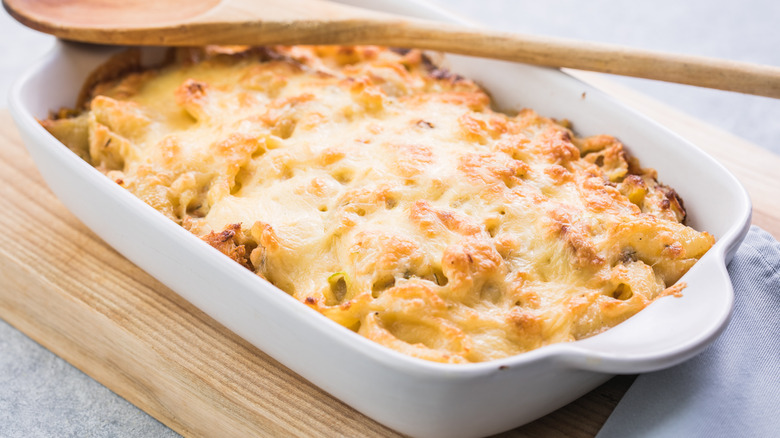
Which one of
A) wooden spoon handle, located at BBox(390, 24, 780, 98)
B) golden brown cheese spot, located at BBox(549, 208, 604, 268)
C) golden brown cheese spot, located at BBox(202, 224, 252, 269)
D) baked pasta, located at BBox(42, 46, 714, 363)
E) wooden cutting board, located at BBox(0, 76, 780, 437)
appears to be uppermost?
wooden spoon handle, located at BBox(390, 24, 780, 98)

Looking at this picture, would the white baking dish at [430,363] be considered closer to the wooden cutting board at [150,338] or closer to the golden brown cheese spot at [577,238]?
the wooden cutting board at [150,338]

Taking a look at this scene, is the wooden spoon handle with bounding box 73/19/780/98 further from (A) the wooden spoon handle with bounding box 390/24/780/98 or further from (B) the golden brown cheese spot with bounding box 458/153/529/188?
(B) the golden brown cheese spot with bounding box 458/153/529/188

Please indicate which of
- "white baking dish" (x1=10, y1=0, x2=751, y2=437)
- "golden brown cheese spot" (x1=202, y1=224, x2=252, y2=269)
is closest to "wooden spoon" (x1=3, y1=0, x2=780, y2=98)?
"white baking dish" (x1=10, y1=0, x2=751, y2=437)

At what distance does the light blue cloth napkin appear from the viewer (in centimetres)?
164

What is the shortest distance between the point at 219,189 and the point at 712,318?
1228 mm

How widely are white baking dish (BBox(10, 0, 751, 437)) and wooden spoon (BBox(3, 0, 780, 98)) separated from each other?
0.16 m

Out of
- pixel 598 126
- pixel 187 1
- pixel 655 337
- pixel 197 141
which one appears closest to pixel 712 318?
pixel 655 337

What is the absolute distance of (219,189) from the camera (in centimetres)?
199

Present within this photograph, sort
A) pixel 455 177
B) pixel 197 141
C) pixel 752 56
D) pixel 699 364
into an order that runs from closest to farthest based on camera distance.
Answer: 1. pixel 699 364
2. pixel 455 177
3. pixel 197 141
4. pixel 752 56

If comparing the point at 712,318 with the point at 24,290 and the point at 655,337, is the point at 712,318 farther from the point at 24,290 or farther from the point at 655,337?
the point at 24,290

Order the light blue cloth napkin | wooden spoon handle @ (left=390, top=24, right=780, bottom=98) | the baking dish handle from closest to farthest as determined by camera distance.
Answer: the baking dish handle → the light blue cloth napkin → wooden spoon handle @ (left=390, top=24, right=780, bottom=98)

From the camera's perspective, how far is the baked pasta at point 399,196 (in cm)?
167

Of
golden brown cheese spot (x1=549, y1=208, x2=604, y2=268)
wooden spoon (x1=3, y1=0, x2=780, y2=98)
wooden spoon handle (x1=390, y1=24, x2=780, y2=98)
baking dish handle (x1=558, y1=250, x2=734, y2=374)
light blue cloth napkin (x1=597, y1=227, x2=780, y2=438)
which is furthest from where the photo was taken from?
wooden spoon (x1=3, y1=0, x2=780, y2=98)

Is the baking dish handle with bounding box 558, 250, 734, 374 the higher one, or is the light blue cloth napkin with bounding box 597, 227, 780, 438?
the baking dish handle with bounding box 558, 250, 734, 374
